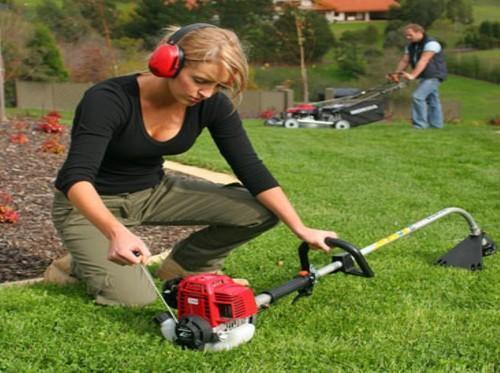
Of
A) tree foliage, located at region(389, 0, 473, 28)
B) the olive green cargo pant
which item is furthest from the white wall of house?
the olive green cargo pant

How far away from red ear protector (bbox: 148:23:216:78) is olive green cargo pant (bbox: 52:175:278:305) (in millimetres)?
852

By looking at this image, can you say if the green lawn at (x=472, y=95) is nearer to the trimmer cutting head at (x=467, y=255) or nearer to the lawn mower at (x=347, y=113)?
the lawn mower at (x=347, y=113)

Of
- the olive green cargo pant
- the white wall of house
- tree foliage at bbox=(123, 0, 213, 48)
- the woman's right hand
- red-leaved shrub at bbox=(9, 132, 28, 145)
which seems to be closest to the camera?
the woman's right hand

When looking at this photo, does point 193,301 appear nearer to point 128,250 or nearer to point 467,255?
point 128,250

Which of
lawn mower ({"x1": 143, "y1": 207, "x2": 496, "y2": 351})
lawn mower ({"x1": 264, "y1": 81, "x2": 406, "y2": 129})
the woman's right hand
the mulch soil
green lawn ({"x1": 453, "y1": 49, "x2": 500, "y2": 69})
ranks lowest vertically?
green lawn ({"x1": 453, "y1": 49, "x2": 500, "y2": 69})

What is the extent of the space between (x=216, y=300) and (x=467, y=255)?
75.6 inches

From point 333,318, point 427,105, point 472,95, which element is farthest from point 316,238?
point 472,95

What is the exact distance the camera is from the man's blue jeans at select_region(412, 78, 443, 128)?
37.8 ft

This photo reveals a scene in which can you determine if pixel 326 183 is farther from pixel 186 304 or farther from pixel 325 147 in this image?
pixel 186 304

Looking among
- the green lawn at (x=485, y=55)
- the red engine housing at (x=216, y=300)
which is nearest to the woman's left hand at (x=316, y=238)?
the red engine housing at (x=216, y=300)

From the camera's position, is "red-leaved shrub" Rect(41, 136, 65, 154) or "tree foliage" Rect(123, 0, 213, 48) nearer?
"red-leaved shrub" Rect(41, 136, 65, 154)

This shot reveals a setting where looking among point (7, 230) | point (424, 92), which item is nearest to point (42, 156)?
point (7, 230)

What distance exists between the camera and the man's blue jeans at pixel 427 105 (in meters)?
11.5

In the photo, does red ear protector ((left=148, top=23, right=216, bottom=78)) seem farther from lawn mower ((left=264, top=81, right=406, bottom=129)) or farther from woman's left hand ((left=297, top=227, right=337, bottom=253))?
lawn mower ((left=264, top=81, right=406, bottom=129))
